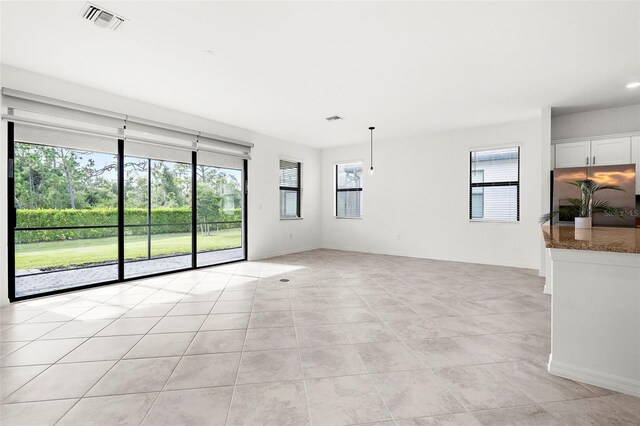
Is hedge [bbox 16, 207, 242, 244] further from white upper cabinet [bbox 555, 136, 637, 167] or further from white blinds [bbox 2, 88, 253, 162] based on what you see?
white upper cabinet [bbox 555, 136, 637, 167]

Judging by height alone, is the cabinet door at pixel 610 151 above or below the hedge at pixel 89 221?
above

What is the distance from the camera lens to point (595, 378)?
187 centimetres

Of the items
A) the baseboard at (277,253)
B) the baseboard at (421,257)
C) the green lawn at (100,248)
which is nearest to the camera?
the green lawn at (100,248)

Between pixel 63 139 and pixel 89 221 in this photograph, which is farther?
pixel 89 221

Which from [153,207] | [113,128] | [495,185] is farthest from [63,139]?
[495,185]

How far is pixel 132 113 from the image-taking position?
4258 mm

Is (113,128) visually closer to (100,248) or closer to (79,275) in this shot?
(100,248)

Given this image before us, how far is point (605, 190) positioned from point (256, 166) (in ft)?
19.7

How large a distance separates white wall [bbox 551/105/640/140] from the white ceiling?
1.04 ft

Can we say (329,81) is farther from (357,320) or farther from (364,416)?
(364,416)

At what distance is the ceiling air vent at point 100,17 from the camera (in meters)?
2.29

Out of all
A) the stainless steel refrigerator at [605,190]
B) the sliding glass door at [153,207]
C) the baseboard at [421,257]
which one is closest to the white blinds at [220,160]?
the sliding glass door at [153,207]

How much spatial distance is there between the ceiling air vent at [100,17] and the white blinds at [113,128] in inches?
67.7

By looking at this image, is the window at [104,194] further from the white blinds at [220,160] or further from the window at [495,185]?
the window at [495,185]
